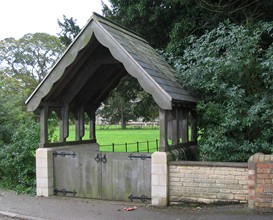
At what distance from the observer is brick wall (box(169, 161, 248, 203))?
8.39 meters

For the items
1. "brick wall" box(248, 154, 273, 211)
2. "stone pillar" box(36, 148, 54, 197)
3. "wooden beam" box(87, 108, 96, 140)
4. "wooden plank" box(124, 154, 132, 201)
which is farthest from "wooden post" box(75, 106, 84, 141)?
"brick wall" box(248, 154, 273, 211)

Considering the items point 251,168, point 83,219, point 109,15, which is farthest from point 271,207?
point 109,15

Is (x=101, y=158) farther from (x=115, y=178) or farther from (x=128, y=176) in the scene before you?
(x=128, y=176)

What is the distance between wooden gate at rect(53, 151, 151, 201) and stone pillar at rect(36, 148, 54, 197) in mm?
160

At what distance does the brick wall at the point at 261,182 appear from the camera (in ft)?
25.8

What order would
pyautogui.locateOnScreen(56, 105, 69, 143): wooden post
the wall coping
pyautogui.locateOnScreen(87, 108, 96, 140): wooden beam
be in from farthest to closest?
pyautogui.locateOnScreen(87, 108, 96, 140): wooden beam < pyautogui.locateOnScreen(56, 105, 69, 143): wooden post < the wall coping

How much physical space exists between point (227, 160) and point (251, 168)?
1.45 m

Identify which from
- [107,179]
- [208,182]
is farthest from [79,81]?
[208,182]

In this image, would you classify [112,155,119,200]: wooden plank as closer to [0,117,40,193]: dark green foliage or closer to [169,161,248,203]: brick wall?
→ [169,161,248,203]: brick wall

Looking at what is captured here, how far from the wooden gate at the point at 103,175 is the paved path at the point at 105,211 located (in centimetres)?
31

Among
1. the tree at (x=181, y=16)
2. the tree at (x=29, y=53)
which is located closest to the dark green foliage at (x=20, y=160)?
the tree at (x=181, y=16)

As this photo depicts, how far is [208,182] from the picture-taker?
8.66 m

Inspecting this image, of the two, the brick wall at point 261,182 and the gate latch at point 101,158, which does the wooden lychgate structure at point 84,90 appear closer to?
the gate latch at point 101,158

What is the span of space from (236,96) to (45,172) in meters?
5.50
